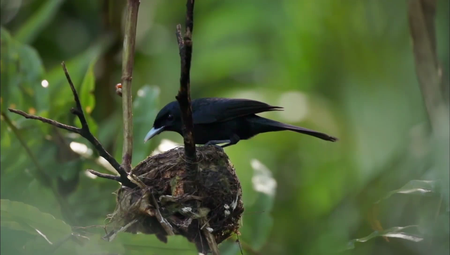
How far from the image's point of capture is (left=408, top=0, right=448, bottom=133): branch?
2455 millimetres

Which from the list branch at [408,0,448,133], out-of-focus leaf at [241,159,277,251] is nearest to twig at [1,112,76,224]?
out-of-focus leaf at [241,159,277,251]

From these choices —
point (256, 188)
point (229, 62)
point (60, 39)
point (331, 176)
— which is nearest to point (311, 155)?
point (331, 176)

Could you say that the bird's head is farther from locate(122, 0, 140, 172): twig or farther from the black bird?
locate(122, 0, 140, 172): twig

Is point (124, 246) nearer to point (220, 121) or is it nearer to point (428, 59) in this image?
point (220, 121)

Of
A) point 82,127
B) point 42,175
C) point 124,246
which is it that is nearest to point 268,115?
point 42,175

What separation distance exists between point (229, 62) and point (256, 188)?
2874 millimetres

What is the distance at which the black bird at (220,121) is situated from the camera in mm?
4406

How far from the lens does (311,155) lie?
21.9 feet

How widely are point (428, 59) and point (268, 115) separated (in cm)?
414

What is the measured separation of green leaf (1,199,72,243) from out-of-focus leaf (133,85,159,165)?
1.52m

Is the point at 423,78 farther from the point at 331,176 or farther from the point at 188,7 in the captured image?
the point at 331,176

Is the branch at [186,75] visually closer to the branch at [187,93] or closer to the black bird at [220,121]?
the branch at [187,93]

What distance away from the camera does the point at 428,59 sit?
8.44 ft

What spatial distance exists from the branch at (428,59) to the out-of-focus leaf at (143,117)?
2492 millimetres
